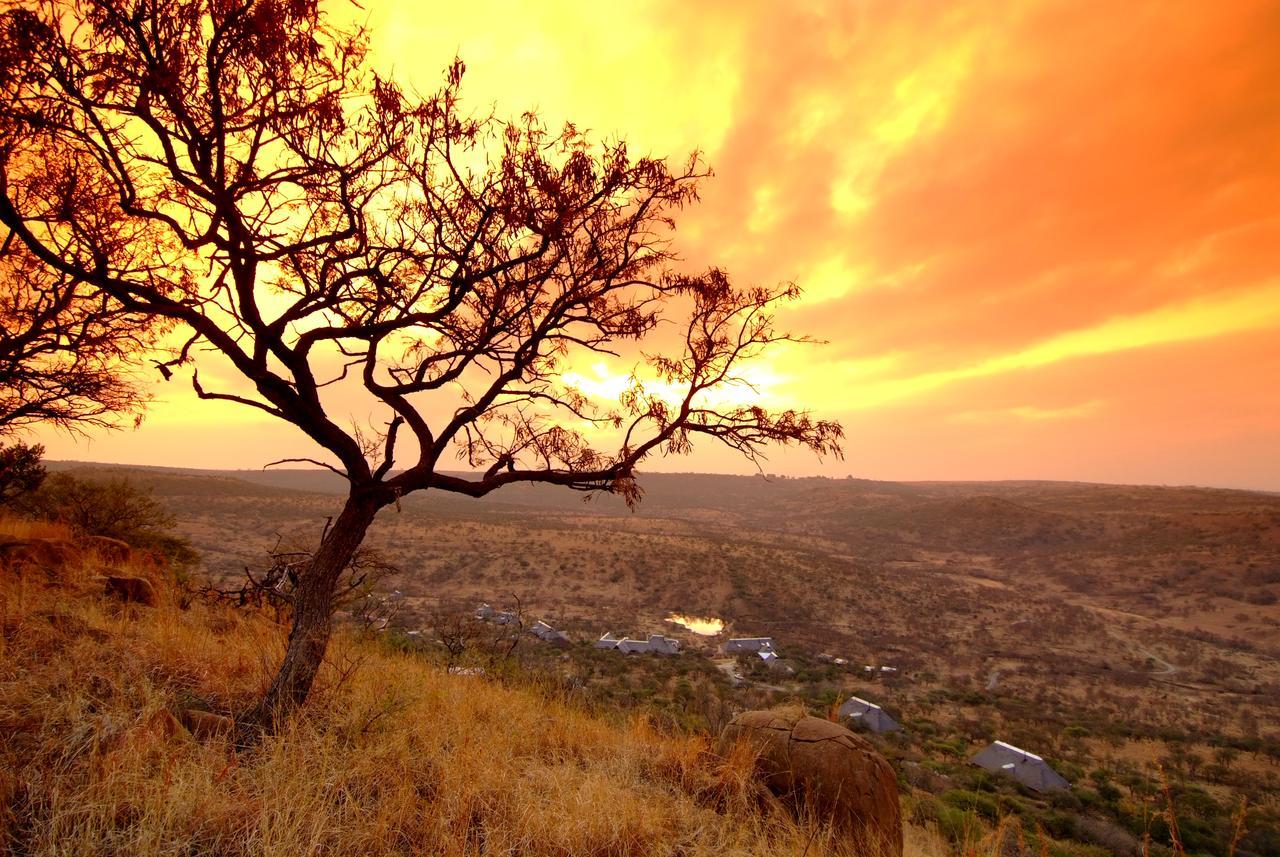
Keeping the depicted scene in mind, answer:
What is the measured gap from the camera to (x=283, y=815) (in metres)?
3.47

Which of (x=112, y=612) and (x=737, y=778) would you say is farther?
(x=112, y=612)

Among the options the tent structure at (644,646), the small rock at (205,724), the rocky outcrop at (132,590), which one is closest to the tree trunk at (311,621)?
the small rock at (205,724)

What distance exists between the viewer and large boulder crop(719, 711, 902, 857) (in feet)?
A: 17.0

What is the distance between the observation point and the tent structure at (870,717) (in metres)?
14.5

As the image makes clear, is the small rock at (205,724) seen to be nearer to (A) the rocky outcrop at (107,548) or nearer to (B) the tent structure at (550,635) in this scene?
(A) the rocky outcrop at (107,548)

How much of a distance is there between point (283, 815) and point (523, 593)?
29666 millimetres

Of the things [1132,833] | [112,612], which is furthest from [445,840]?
[1132,833]

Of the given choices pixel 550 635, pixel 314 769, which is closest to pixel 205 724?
pixel 314 769

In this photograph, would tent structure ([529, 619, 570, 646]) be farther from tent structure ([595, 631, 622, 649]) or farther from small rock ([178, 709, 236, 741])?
small rock ([178, 709, 236, 741])

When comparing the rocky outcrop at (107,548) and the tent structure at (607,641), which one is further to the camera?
the tent structure at (607,641)

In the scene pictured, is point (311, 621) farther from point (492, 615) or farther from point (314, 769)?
point (492, 615)

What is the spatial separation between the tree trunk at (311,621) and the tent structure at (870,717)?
516 inches

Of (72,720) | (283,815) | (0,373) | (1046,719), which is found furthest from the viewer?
(1046,719)

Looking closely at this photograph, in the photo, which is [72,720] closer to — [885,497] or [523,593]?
[523,593]
